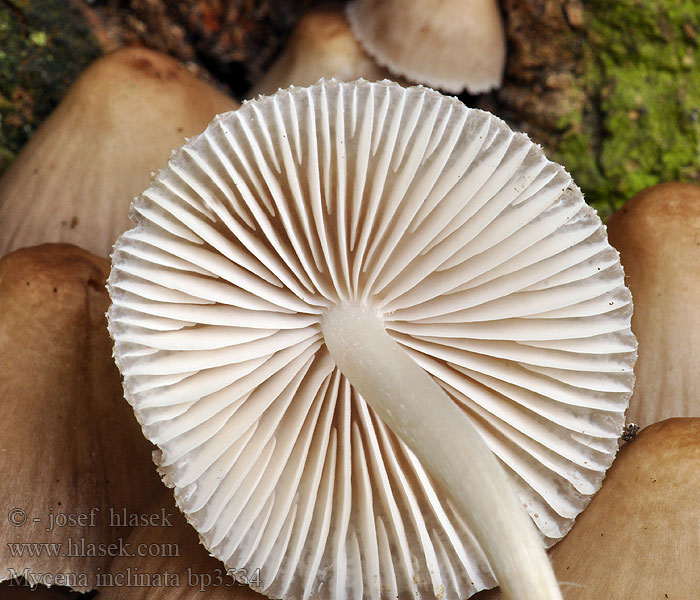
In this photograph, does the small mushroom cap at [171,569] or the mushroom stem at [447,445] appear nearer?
the mushroom stem at [447,445]

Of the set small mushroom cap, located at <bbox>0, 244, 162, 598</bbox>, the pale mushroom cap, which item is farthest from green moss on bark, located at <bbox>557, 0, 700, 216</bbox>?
small mushroom cap, located at <bbox>0, 244, 162, 598</bbox>

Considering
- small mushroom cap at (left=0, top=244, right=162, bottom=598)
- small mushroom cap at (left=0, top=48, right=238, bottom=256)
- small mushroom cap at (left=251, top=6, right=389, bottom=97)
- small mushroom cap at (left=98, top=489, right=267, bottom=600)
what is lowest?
small mushroom cap at (left=98, top=489, right=267, bottom=600)

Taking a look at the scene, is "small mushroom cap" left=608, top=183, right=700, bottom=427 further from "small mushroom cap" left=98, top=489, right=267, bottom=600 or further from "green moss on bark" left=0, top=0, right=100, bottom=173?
"green moss on bark" left=0, top=0, right=100, bottom=173

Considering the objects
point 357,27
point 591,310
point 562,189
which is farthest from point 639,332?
point 357,27

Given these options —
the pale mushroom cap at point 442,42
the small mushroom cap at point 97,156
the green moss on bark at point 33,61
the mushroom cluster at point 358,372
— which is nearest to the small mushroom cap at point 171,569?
the mushroom cluster at point 358,372

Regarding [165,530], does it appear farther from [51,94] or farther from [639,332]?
[51,94]

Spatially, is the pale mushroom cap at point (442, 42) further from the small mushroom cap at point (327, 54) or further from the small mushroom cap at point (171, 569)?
the small mushroom cap at point (171, 569)

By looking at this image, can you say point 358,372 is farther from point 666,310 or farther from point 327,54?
point 327,54
